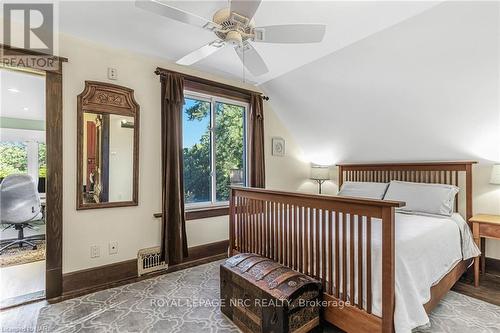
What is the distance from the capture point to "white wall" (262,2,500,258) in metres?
2.25

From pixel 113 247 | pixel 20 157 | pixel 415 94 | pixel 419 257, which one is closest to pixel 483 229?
pixel 419 257

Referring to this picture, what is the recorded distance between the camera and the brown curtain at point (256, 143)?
A: 3.93 metres

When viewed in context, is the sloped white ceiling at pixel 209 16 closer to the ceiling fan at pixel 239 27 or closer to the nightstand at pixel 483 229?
the ceiling fan at pixel 239 27

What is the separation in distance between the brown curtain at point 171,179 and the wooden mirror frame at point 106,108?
0.97 feet

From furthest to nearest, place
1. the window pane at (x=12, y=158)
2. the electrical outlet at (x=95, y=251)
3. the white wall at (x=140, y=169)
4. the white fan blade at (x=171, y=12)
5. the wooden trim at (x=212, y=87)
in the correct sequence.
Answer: the window pane at (x=12, y=158), the wooden trim at (x=212, y=87), the electrical outlet at (x=95, y=251), the white wall at (x=140, y=169), the white fan blade at (x=171, y=12)

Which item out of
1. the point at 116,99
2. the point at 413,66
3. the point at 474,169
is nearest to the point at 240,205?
the point at 116,99

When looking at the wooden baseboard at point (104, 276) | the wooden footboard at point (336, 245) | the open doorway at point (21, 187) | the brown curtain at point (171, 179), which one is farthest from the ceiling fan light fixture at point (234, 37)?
the wooden baseboard at point (104, 276)

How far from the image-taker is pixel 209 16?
7.22 feet

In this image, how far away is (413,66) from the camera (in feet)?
8.73

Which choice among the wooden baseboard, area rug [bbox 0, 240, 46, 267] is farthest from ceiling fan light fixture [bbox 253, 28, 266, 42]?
area rug [bbox 0, 240, 46, 267]

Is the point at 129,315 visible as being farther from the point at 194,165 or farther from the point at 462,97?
the point at 462,97

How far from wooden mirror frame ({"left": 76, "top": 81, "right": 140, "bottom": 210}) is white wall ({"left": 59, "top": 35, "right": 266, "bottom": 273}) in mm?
50

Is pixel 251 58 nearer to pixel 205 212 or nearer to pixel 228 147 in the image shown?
pixel 228 147

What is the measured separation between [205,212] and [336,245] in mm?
2054
